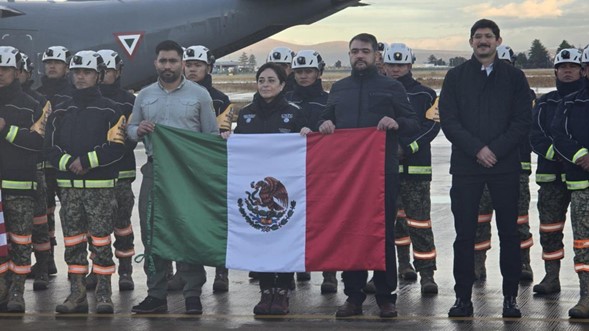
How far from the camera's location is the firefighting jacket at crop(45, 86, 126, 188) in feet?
31.5

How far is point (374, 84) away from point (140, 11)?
1745cm

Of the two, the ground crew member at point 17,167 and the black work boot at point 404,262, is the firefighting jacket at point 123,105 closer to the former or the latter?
the ground crew member at point 17,167

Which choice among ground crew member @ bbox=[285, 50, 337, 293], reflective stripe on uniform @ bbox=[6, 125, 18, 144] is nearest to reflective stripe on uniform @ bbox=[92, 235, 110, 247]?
reflective stripe on uniform @ bbox=[6, 125, 18, 144]

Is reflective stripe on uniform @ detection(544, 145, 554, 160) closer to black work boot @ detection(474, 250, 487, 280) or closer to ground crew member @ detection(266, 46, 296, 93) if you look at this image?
black work boot @ detection(474, 250, 487, 280)

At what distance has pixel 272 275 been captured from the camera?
9523 mm

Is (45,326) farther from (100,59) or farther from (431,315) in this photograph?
(431,315)

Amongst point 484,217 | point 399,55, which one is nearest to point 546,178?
point 484,217

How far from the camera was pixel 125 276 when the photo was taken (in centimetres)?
1082

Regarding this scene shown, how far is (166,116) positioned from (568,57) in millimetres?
3879

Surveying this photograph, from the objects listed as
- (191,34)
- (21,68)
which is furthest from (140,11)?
(21,68)

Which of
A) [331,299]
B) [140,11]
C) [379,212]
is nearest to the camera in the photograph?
[379,212]

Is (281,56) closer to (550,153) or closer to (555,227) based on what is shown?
(550,153)

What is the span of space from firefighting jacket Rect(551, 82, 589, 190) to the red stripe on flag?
1577 millimetres

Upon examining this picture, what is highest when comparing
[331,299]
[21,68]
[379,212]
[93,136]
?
[21,68]
